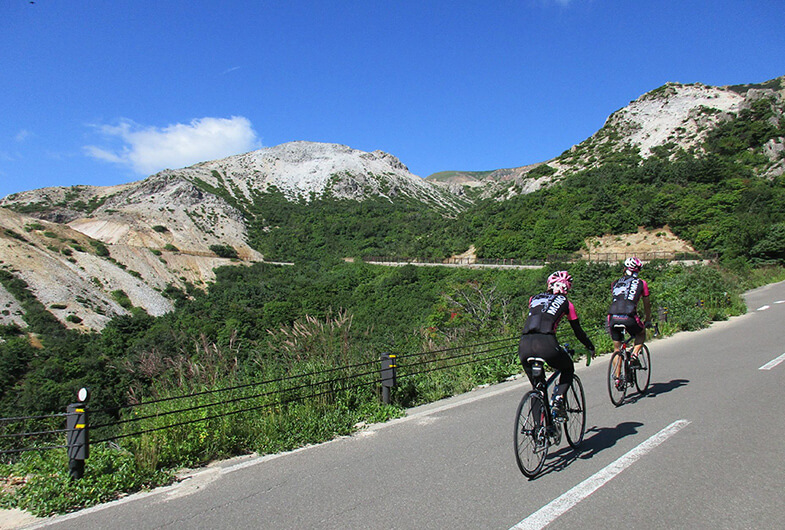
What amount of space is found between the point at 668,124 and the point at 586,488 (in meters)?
87.5

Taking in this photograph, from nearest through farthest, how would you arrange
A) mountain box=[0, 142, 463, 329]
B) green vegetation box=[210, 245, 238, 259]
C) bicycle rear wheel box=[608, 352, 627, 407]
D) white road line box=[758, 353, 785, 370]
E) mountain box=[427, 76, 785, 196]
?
bicycle rear wheel box=[608, 352, 627, 407], white road line box=[758, 353, 785, 370], mountain box=[0, 142, 463, 329], mountain box=[427, 76, 785, 196], green vegetation box=[210, 245, 238, 259]

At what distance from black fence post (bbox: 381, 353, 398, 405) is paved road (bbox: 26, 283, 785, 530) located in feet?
1.46

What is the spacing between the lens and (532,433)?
13.5 ft

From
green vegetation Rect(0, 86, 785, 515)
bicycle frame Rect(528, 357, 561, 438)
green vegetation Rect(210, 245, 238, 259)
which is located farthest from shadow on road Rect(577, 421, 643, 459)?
green vegetation Rect(210, 245, 238, 259)

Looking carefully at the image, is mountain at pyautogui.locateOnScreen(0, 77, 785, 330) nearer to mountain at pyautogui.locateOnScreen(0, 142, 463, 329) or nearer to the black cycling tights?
mountain at pyautogui.locateOnScreen(0, 142, 463, 329)

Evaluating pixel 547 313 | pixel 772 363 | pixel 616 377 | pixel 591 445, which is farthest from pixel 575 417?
pixel 772 363

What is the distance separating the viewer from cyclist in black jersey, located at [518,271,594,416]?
4242mm

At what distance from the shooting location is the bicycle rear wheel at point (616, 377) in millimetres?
6289

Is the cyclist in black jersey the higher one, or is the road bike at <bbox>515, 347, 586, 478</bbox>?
the cyclist in black jersey

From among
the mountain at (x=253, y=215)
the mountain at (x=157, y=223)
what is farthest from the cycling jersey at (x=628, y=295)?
the mountain at (x=253, y=215)

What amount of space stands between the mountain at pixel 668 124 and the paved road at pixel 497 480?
214ft

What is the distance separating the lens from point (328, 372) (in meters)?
6.50

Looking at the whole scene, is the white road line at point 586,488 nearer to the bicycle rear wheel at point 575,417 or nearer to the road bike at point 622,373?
the bicycle rear wheel at point 575,417

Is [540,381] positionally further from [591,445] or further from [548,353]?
[591,445]
